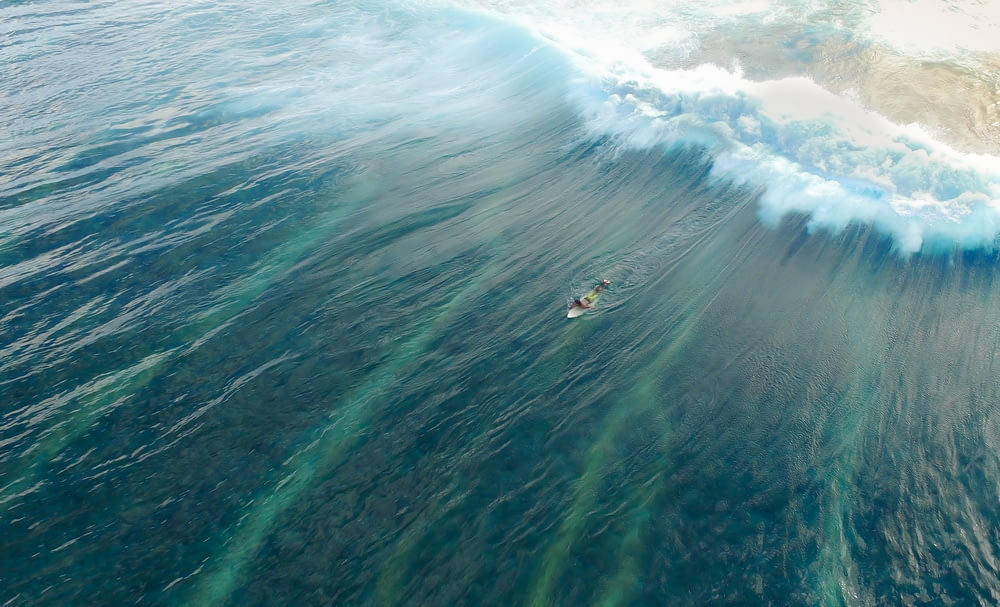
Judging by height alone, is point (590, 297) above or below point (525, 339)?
above

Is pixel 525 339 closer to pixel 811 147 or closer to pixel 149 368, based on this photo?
pixel 149 368

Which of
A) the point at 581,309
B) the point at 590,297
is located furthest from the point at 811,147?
the point at 581,309

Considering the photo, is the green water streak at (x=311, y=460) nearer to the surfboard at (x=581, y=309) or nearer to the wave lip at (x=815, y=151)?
the surfboard at (x=581, y=309)

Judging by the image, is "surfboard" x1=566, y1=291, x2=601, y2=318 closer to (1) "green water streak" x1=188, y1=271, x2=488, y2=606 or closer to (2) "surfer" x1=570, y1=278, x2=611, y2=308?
(2) "surfer" x1=570, y1=278, x2=611, y2=308

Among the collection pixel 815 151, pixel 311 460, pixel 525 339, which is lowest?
pixel 311 460

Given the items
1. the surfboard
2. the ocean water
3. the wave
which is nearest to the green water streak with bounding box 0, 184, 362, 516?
the ocean water

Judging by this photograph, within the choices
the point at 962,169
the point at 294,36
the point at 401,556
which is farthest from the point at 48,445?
the point at 294,36

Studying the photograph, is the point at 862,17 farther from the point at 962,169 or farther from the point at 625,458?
the point at 625,458

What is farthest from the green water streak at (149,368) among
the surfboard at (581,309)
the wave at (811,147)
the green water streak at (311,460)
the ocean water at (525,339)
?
the wave at (811,147)
